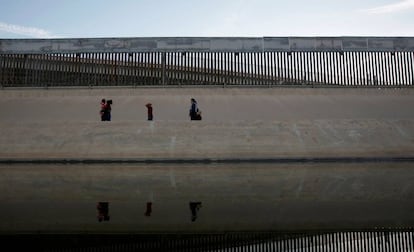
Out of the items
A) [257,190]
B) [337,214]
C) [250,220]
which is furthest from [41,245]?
[257,190]

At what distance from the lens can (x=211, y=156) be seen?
10289 mm

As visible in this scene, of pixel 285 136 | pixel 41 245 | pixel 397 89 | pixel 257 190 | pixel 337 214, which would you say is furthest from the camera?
pixel 397 89

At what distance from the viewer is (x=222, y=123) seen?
1075 centimetres

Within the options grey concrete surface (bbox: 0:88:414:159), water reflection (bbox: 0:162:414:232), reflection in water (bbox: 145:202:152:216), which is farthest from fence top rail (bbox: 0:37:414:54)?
reflection in water (bbox: 145:202:152:216)

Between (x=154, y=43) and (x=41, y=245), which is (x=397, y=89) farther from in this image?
(x=41, y=245)

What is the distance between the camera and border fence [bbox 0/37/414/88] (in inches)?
590

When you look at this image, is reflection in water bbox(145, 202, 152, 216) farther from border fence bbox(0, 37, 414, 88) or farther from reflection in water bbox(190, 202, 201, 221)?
border fence bbox(0, 37, 414, 88)

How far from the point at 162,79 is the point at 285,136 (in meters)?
6.13

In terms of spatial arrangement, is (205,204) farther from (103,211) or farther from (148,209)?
(103,211)

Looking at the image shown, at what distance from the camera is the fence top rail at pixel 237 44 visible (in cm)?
1495

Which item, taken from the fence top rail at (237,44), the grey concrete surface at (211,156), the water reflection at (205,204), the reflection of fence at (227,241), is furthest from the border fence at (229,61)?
the reflection of fence at (227,241)

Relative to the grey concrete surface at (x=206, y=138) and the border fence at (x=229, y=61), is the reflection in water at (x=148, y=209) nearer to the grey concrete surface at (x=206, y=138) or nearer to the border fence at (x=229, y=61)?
the grey concrete surface at (x=206, y=138)

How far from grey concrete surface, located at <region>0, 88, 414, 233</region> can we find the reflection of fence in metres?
0.17

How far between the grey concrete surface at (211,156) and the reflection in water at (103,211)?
7 cm
